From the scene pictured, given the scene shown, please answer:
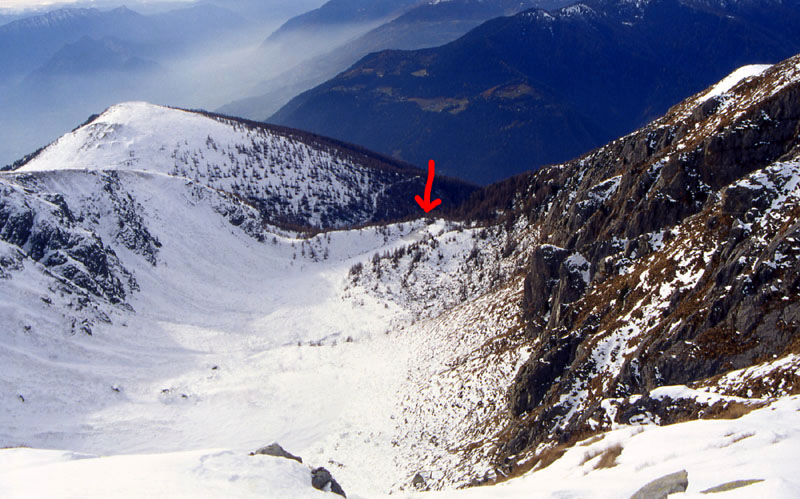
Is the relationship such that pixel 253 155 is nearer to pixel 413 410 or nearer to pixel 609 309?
pixel 413 410

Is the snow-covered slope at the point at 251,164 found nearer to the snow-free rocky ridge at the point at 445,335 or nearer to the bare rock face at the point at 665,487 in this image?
the snow-free rocky ridge at the point at 445,335

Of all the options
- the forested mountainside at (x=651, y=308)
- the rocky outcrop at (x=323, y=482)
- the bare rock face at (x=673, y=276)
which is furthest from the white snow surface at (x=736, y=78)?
the rocky outcrop at (x=323, y=482)

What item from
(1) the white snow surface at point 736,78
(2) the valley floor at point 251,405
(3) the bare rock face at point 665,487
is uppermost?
(1) the white snow surface at point 736,78

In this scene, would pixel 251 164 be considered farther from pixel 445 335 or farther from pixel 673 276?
pixel 673 276

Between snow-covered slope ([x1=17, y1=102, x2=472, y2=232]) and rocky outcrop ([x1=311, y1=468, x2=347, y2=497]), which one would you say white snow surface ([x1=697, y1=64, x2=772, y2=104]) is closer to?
rocky outcrop ([x1=311, y1=468, x2=347, y2=497])

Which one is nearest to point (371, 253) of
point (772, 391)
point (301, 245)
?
point (301, 245)

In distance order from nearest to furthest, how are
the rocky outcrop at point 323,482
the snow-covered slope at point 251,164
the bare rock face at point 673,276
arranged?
the rocky outcrop at point 323,482, the bare rock face at point 673,276, the snow-covered slope at point 251,164

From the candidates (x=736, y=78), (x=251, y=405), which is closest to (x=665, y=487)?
(x=251, y=405)

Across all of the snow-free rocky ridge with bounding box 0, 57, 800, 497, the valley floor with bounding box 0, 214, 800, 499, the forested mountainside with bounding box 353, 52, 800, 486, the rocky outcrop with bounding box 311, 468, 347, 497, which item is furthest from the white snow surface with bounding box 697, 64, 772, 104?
the rocky outcrop with bounding box 311, 468, 347, 497
